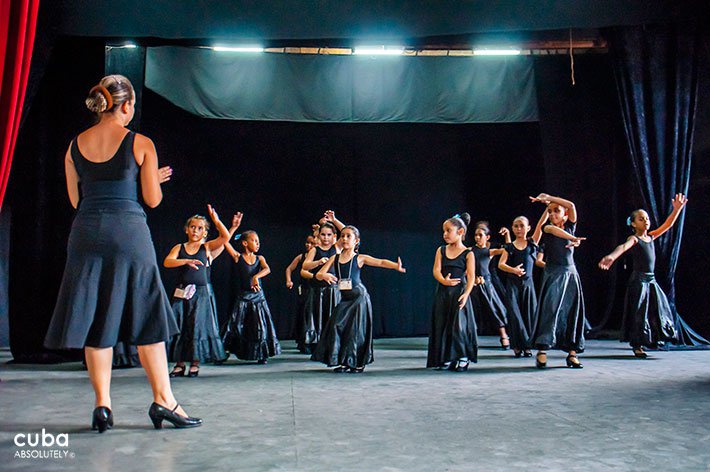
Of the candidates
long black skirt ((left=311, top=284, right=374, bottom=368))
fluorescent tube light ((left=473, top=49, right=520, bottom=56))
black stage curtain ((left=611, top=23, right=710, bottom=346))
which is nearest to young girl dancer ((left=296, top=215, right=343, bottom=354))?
long black skirt ((left=311, top=284, right=374, bottom=368))

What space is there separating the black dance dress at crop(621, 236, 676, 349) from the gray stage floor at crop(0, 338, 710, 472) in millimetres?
787

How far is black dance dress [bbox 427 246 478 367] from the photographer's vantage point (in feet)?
18.9

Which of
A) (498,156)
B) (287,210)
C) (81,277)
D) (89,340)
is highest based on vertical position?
(498,156)

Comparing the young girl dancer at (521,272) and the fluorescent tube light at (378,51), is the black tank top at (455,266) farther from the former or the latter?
the fluorescent tube light at (378,51)

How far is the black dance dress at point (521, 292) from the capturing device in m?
7.18

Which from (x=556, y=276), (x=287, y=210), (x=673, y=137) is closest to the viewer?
(x=556, y=276)

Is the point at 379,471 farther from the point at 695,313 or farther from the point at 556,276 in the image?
the point at 695,313

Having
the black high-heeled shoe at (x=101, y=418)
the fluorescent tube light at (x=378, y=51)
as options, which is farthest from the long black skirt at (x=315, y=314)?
the black high-heeled shoe at (x=101, y=418)

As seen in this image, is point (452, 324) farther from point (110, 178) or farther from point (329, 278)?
point (110, 178)

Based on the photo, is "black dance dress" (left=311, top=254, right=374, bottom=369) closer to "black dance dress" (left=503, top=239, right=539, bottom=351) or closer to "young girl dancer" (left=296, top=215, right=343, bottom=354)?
"young girl dancer" (left=296, top=215, right=343, bottom=354)

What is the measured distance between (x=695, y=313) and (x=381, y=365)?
13.8 ft

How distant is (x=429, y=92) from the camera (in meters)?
8.91

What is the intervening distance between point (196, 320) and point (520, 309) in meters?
3.49

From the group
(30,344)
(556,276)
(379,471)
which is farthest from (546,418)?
(30,344)
